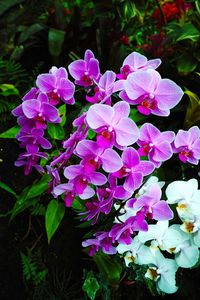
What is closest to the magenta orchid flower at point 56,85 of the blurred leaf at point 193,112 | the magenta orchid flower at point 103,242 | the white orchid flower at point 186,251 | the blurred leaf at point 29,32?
the magenta orchid flower at point 103,242

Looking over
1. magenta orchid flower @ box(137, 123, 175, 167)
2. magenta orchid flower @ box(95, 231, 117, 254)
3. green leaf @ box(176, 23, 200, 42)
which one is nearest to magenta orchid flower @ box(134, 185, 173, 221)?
magenta orchid flower @ box(137, 123, 175, 167)

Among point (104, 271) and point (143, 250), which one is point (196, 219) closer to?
point (143, 250)

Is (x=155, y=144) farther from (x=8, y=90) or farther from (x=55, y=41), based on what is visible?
(x=55, y=41)

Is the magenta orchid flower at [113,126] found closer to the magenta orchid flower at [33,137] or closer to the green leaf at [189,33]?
the magenta orchid flower at [33,137]

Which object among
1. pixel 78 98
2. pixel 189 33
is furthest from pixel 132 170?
pixel 189 33

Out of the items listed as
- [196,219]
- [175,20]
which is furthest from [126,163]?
[175,20]

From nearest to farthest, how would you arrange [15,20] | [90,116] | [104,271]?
[90,116] < [104,271] < [15,20]
